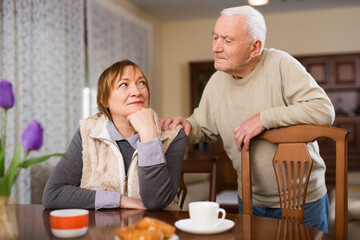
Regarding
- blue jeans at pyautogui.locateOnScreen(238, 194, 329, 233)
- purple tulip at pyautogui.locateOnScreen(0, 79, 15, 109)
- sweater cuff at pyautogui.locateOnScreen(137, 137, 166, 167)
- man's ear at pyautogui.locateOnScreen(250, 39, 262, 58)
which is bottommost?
blue jeans at pyautogui.locateOnScreen(238, 194, 329, 233)

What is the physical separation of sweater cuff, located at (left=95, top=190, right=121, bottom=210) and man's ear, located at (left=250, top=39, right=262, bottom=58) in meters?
0.82

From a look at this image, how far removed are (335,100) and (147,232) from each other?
6.00m

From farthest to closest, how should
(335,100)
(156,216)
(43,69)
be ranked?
1. (335,100)
2. (43,69)
3. (156,216)

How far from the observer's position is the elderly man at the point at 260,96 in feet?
5.62

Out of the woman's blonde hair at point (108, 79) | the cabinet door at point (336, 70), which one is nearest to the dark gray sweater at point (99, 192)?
the woman's blonde hair at point (108, 79)

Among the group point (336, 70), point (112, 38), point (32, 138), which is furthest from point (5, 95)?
point (336, 70)

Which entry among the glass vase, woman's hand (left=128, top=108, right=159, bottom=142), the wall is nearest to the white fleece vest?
woman's hand (left=128, top=108, right=159, bottom=142)

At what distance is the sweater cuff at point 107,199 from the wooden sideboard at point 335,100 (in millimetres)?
4442

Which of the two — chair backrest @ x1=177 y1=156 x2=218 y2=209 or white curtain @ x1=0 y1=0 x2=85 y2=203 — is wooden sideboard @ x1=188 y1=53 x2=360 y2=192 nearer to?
white curtain @ x1=0 y1=0 x2=85 y2=203

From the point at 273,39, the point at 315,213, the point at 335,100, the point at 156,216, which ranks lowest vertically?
the point at 315,213

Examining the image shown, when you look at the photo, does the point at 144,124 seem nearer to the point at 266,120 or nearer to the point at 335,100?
the point at 266,120

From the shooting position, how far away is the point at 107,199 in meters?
1.45

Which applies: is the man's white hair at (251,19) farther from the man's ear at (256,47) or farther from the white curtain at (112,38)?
the white curtain at (112,38)

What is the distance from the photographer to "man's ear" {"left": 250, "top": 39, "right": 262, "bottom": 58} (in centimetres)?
181
